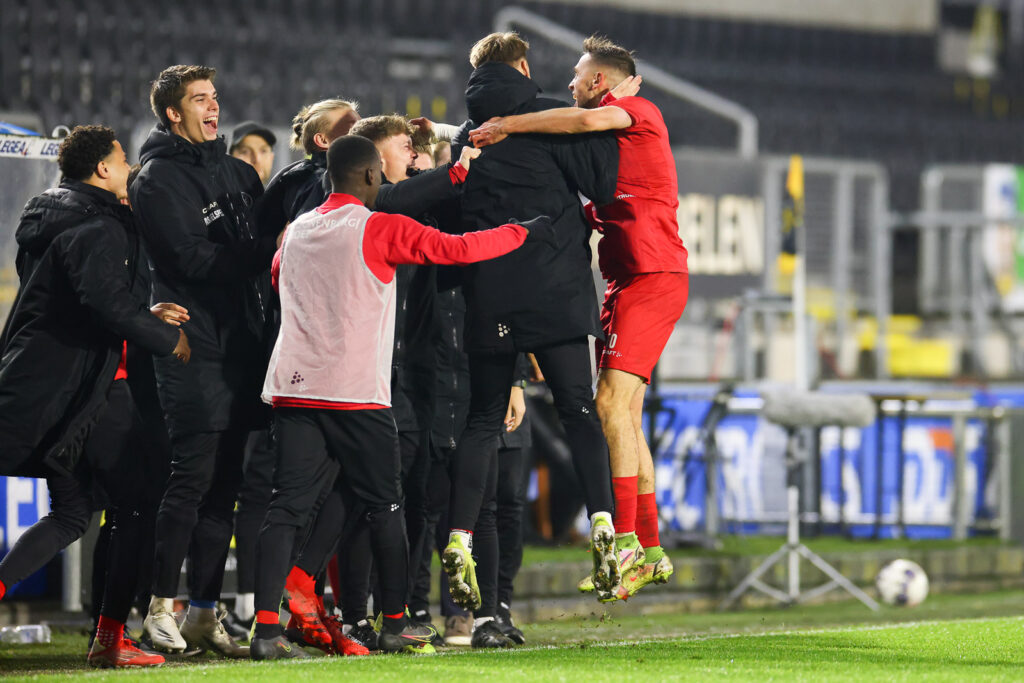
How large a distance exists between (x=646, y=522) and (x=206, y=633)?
175cm

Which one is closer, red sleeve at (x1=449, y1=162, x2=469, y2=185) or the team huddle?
the team huddle

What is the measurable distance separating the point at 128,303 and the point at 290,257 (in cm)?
60

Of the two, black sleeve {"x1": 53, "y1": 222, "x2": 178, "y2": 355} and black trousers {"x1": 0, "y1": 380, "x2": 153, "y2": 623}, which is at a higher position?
black sleeve {"x1": 53, "y1": 222, "x2": 178, "y2": 355}

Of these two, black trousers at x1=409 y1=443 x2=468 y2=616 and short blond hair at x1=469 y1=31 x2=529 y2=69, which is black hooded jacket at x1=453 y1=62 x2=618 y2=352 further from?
black trousers at x1=409 y1=443 x2=468 y2=616

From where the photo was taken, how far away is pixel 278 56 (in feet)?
61.3

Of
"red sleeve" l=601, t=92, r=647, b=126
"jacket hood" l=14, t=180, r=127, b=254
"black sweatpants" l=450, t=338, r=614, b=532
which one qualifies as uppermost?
"red sleeve" l=601, t=92, r=647, b=126

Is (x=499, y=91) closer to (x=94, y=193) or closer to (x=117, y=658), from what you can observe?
(x=94, y=193)

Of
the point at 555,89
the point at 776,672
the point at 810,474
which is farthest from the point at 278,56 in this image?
Result: the point at 776,672

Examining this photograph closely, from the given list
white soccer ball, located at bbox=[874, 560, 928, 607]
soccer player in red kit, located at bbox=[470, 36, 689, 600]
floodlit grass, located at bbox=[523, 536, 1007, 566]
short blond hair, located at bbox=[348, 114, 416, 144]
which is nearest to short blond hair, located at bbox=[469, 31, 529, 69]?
soccer player in red kit, located at bbox=[470, 36, 689, 600]

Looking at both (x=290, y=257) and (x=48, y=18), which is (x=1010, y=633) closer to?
(x=290, y=257)

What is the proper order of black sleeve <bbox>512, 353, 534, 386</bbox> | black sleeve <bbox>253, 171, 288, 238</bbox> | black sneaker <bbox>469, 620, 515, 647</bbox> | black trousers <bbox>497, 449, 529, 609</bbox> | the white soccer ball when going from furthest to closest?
the white soccer ball < black trousers <bbox>497, 449, 529, 609</bbox> < black sleeve <bbox>512, 353, 534, 386</bbox> < black sleeve <bbox>253, 171, 288, 238</bbox> < black sneaker <bbox>469, 620, 515, 647</bbox>

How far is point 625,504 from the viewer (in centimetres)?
552

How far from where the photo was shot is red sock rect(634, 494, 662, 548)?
228 inches

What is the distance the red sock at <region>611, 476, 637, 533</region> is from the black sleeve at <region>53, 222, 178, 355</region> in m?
1.73
